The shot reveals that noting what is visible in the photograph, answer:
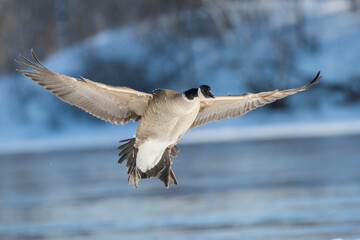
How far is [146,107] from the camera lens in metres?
8.32

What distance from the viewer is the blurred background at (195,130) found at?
32.0ft

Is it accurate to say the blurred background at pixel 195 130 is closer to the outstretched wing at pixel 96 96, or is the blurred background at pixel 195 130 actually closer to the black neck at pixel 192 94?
the outstretched wing at pixel 96 96

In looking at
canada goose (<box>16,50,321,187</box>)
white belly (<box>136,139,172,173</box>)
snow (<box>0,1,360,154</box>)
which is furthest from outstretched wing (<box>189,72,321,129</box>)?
snow (<box>0,1,360,154</box>)

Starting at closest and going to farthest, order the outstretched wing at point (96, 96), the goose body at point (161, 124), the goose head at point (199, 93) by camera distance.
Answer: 1. the goose head at point (199, 93)
2. the goose body at point (161, 124)
3. the outstretched wing at point (96, 96)

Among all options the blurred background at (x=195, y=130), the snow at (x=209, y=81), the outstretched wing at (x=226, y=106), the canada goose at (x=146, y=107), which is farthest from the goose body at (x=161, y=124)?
the snow at (x=209, y=81)

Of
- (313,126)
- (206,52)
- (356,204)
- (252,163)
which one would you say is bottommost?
(356,204)

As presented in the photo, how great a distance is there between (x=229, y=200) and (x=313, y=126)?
13.0 metres

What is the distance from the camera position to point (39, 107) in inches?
1122

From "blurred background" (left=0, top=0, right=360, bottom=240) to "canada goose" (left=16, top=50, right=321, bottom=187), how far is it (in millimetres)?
890

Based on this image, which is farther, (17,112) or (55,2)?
(55,2)

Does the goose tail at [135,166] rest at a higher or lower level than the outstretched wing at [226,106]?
lower

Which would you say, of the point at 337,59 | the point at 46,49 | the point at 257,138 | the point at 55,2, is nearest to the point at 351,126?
the point at 257,138

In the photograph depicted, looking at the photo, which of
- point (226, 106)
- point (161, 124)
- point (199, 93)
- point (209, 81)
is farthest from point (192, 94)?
point (209, 81)

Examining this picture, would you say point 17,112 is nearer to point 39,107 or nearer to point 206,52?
point 39,107
